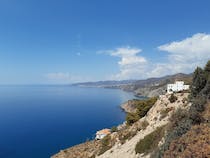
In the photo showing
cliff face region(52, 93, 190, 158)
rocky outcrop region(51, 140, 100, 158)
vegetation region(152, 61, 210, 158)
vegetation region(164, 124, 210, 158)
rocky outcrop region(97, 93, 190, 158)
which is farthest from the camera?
rocky outcrop region(51, 140, 100, 158)

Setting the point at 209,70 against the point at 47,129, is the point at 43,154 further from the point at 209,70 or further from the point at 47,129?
the point at 209,70

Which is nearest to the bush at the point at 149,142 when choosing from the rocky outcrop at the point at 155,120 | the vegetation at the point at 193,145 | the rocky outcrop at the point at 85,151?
the rocky outcrop at the point at 155,120

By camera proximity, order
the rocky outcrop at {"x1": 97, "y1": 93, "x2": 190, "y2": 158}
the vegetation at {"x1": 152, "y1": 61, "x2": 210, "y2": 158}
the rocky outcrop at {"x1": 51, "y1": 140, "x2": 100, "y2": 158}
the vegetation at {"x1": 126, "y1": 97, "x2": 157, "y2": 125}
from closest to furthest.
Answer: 1. the vegetation at {"x1": 152, "y1": 61, "x2": 210, "y2": 158}
2. the rocky outcrop at {"x1": 97, "y1": 93, "x2": 190, "y2": 158}
3. the rocky outcrop at {"x1": 51, "y1": 140, "x2": 100, "y2": 158}
4. the vegetation at {"x1": 126, "y1": 97, "x2": 157, "y2": 125}

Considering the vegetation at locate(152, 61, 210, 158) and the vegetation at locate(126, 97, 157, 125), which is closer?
the vegetation at locate(152, 61, 210, 158)

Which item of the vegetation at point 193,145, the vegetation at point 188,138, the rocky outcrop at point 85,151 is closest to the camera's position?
the vegetation at point 193,145

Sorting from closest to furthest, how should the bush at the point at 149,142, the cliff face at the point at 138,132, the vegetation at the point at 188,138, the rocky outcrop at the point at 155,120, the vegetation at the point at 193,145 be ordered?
the vegetation at the point at 193,145 → the vegetation at the point at 188,138 → the bush at the point at 149,142 → the cliff face at the point at 138,132 → the rocky outcrop at the point at 155,120

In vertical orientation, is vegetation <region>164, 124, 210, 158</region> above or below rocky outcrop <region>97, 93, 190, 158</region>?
A: above

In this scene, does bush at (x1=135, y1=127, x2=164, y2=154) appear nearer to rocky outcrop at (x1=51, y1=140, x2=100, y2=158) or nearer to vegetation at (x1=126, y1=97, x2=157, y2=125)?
rocky outcrop at (x1=51, y1=140, x2=100, y2=158)

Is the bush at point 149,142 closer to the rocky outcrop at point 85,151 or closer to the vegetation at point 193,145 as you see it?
the vegetation at point 193,145

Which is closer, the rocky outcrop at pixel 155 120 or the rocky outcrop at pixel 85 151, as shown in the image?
→ the rocky outcrop at pixel 155 120

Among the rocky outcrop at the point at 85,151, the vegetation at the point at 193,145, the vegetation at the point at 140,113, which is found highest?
the vegetation at the point at 193,145

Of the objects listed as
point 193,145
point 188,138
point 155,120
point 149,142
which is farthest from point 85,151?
point 193,145

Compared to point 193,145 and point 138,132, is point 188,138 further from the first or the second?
point 138,132

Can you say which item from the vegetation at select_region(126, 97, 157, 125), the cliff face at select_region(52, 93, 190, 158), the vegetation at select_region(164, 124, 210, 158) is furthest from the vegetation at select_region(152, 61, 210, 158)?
the vegetation at select_region(126, 97, 157, 125)
